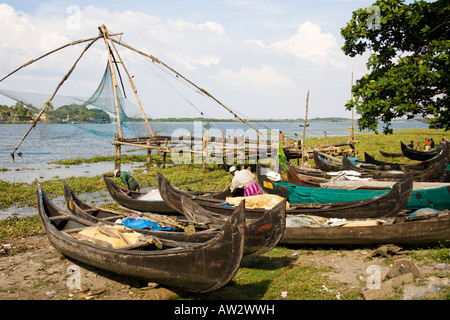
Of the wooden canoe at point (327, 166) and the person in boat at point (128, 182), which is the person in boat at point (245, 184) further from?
the wooden canoe at point (327, 166)

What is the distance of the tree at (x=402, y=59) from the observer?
10367mm

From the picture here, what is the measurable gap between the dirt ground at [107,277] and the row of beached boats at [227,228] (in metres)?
0.38

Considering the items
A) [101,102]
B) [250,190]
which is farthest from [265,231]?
[101,102]

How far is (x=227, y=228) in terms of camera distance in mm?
5109

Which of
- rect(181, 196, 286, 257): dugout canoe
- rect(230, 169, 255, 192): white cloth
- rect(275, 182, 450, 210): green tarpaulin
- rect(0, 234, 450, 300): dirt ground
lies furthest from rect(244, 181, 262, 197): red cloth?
rect(181, 196, 286, 257): dugout canoe

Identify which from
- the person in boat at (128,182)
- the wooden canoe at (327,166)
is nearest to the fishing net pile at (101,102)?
the person in boat at (128,182)

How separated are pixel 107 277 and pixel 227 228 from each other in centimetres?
314

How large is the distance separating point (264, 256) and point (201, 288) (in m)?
2.52

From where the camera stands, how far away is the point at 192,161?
74.0 ft

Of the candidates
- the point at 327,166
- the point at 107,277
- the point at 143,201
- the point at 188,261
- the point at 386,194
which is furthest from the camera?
the point at 327,166

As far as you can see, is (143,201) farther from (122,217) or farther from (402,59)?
(402,59)

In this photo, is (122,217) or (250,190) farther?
(250,190)
